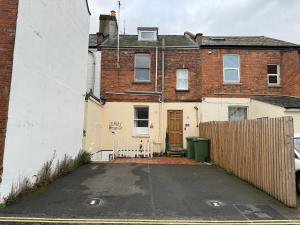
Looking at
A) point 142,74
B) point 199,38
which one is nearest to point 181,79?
point 142,74

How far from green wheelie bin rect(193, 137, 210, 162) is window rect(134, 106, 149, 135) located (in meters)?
4.31

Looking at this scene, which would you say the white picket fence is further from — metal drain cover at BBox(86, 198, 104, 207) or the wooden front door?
metal drain cover at BBox(86, 198, 104, 207)

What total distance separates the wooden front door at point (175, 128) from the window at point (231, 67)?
12.3 feet

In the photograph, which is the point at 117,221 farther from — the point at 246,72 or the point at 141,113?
the point at 246,72

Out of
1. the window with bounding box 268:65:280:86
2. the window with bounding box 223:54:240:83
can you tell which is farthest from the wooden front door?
the window with bounding box 268:65:280:86

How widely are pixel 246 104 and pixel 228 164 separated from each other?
7355mm

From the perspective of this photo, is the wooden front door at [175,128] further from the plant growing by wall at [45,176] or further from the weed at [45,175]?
the weed at [45,175]

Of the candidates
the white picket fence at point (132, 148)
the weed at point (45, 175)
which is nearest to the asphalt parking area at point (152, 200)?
the weed at point (45, 175)

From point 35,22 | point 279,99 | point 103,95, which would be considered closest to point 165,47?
point 103,95

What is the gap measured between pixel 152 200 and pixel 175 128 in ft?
36.5

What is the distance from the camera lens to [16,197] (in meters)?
6.80

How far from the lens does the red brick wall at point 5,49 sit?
21.1ft

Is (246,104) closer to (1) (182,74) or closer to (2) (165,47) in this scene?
(1) (182,74)

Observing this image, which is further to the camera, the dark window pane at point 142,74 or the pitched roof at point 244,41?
the dark window pane at point 142,74
